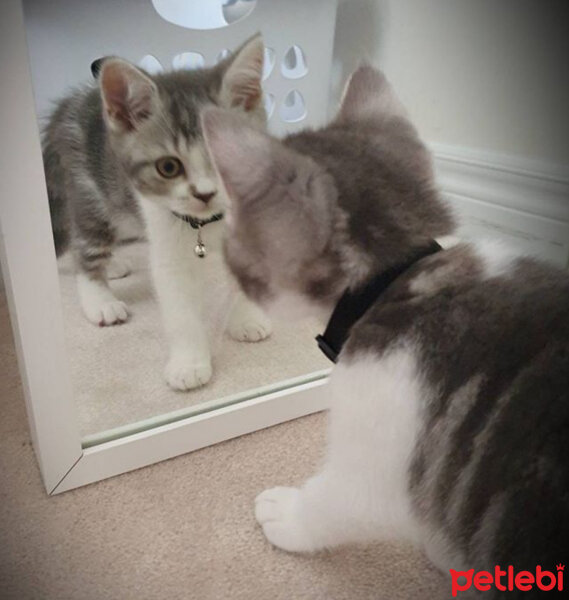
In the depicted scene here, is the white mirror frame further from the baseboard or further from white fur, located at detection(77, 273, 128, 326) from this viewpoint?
the baseboard

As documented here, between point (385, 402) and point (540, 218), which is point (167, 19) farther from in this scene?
point (540, 218)

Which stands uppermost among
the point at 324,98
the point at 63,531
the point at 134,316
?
the point at 324,98

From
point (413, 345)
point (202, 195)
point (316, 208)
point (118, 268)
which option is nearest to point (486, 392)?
point (413, 345)

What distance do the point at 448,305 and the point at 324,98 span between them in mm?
571

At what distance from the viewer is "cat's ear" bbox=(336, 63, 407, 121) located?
71cm

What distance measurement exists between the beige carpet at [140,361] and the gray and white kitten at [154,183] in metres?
0.03

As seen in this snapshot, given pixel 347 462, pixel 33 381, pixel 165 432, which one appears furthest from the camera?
pixel 165 432

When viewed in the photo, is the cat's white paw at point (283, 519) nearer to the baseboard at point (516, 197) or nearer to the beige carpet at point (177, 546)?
the beige carpet at point (177, 546)

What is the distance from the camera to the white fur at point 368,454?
1.83 ft

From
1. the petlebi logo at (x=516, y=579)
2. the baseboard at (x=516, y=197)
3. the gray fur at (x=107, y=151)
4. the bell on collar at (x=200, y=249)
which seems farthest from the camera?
the baseboard at (x=516, y=197)

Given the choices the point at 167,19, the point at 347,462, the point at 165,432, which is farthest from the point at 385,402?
the point at 167,19

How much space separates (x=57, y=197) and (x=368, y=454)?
24.1 inches

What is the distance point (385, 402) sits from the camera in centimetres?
56

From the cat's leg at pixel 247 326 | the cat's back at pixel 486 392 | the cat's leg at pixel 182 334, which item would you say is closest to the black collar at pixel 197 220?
the cat's leg at pixel 182 334
